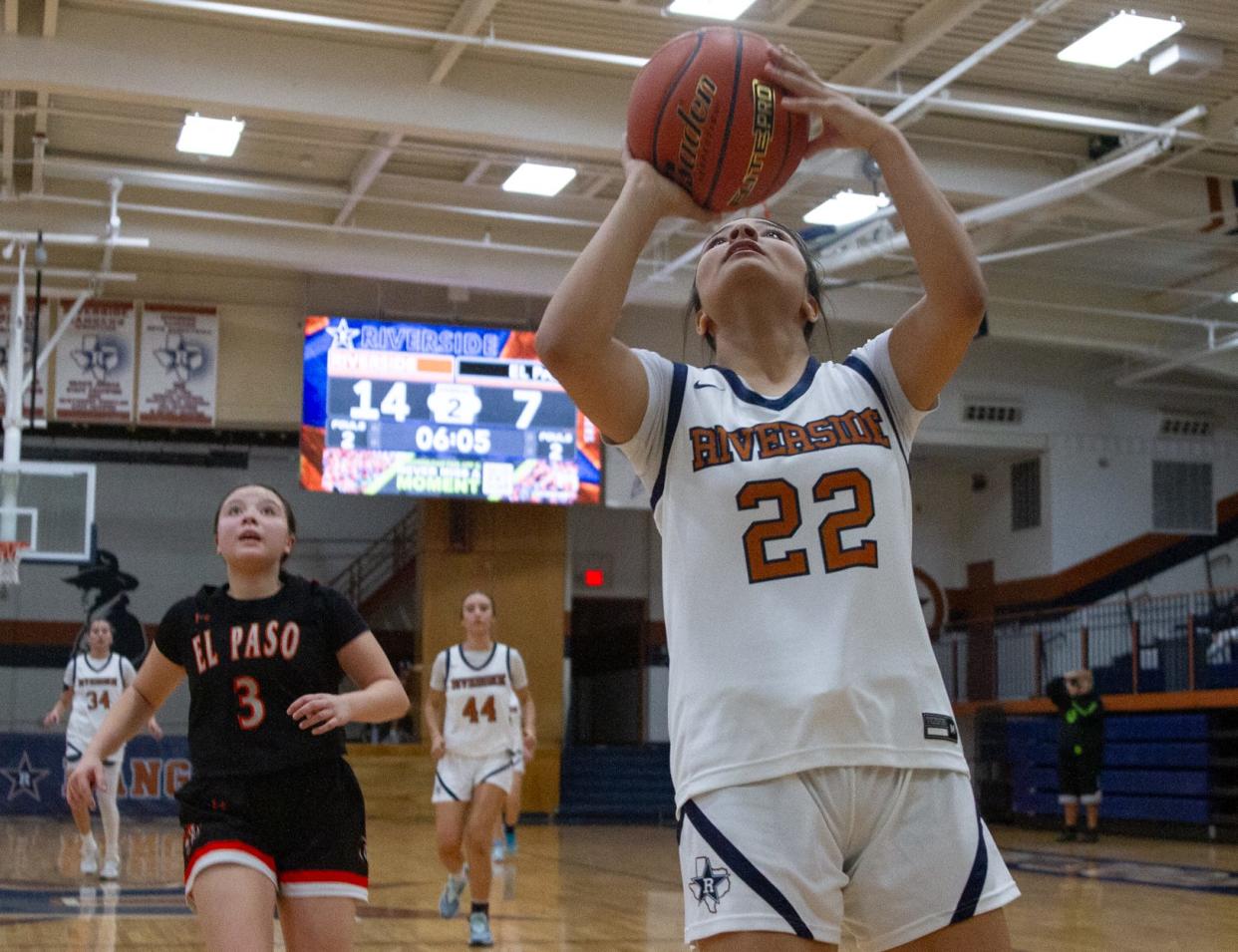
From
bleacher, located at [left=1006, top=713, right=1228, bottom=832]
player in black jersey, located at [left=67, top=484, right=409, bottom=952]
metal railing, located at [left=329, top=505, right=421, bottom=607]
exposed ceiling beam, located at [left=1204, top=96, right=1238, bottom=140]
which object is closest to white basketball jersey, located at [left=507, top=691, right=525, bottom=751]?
player in black jersey, located at [left=67, top=484, right=409, bottom=952]

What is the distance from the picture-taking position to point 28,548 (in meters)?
12.6

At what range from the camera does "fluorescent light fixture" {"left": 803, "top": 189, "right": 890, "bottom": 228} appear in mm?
13984

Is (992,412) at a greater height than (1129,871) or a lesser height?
greater

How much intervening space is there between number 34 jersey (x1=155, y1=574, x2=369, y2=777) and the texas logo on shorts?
1613 millimetres

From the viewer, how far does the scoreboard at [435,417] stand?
15430mm

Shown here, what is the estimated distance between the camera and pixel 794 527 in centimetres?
217

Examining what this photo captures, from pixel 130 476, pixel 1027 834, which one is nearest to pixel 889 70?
pixel 1027 834

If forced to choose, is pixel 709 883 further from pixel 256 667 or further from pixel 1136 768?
pixel 1136 768

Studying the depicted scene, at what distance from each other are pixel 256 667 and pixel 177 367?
14.0 m

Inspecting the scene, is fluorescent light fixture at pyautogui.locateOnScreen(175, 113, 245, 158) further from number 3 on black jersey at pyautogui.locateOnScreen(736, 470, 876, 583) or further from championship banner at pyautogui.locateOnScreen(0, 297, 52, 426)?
number 3 on black jersey at pyautogui.locateOnScreen(736, 470, 876, 583)

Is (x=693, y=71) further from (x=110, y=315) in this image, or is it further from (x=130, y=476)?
(x=130, y=476)

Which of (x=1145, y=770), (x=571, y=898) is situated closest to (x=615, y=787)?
(x=1145, y=770)

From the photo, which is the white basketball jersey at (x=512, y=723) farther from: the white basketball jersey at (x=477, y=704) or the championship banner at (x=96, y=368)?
the championship banner at (x=96, y=368)

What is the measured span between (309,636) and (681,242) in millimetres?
13691
